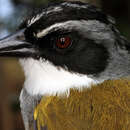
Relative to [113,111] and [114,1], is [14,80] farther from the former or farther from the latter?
[113,111]

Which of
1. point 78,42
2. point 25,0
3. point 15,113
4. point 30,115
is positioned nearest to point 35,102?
point 30,115

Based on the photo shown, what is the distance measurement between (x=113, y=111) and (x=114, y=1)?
8931 millimetres

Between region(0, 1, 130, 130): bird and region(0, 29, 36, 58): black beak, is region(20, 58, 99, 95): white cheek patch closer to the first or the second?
region(0, 1, 130, 130): bird

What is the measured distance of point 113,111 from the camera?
3.28m

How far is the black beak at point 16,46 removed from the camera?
350cm

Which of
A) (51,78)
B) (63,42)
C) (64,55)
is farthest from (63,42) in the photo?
(51,78)

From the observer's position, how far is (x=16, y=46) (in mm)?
3520

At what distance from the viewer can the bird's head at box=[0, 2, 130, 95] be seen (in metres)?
3.39

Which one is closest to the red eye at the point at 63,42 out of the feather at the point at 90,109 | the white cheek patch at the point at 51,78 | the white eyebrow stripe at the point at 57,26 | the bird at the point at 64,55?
the bird at the point at 64,55

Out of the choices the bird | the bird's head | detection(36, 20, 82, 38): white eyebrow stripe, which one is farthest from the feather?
detection(36, 20, 82, 38): white eyebrow stripe

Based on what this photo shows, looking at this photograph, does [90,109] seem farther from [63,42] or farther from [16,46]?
[16,46]

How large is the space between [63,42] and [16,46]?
1.76 feet

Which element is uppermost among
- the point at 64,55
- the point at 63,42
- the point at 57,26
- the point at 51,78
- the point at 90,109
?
the point at 57,26

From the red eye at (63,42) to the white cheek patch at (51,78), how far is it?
0.78 ft
